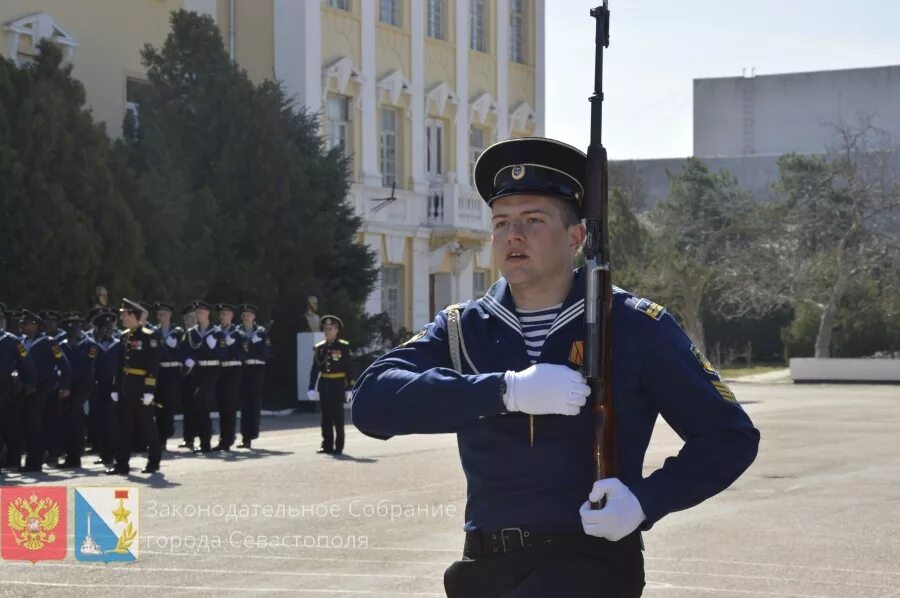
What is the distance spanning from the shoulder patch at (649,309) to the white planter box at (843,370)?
131 feet

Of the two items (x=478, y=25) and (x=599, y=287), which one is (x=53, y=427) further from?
(x=478, y=25)

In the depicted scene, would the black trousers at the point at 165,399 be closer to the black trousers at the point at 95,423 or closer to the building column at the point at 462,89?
the black trousers at the point at 95,423

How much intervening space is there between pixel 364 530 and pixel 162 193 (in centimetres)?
1559

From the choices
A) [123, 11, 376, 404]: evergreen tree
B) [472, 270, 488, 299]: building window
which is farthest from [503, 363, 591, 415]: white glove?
[472, 270, 488, 299]: building window

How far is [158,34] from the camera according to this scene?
3128 cm

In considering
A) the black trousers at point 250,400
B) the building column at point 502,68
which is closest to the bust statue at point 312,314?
the black trousers at point 250,400

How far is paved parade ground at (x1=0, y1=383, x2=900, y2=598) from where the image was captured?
9.48 meters

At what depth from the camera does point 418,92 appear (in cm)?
3869

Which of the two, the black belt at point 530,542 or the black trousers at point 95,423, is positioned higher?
the black belt at point 530,542

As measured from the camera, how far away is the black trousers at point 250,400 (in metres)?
20.4

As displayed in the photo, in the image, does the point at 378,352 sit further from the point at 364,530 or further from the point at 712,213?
the point at 712,213

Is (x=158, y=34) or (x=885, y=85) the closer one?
(x=158, y=34)

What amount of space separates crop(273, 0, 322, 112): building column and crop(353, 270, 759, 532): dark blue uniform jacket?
30.1 metres

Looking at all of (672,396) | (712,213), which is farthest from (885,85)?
(672,396)
